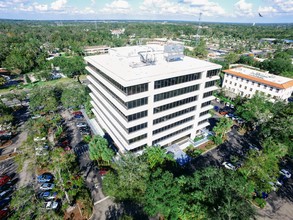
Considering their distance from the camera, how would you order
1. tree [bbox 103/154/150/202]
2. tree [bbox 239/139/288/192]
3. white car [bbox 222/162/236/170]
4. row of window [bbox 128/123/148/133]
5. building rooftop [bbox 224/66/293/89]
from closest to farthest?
1. tree [bbox 103/154/150/202]
2. tree [bbox 239/139/288/192]
3. row of window [bbox 128/123/148/133]
4. white car [bbox 222/162/236/170]
5. building rooftop [bbox 224/66/293/89]

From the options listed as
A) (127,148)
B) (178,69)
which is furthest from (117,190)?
(178,69)

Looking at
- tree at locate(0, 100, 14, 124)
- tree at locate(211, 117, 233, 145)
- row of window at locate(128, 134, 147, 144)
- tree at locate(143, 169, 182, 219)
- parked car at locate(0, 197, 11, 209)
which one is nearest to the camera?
tree at locate(143, 169, 182, 219)

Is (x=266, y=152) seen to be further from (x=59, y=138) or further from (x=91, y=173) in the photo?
(x=59, y=138)

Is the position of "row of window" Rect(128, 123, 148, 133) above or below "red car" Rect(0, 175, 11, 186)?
above

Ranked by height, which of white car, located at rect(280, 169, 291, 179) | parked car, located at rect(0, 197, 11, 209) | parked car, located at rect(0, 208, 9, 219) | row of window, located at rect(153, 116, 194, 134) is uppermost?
row of window, located at rect(153, 116, 194, 134)

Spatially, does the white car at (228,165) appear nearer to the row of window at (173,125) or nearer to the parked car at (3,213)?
the row of window at (173,125)

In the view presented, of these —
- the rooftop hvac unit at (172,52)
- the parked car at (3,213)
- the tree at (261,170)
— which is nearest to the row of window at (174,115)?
the rooftop hvac unit at (172,52)

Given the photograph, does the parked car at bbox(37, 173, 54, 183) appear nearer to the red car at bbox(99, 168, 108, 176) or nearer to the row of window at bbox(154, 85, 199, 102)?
the red car at bbox(99, 168, 108, 176)

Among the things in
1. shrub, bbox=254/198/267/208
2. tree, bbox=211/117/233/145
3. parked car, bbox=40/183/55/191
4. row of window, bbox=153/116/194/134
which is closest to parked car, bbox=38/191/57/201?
parked car, bbox=40/183/55/191

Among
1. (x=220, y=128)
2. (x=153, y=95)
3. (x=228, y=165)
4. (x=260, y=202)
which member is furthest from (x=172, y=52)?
(x=260, y=202)
